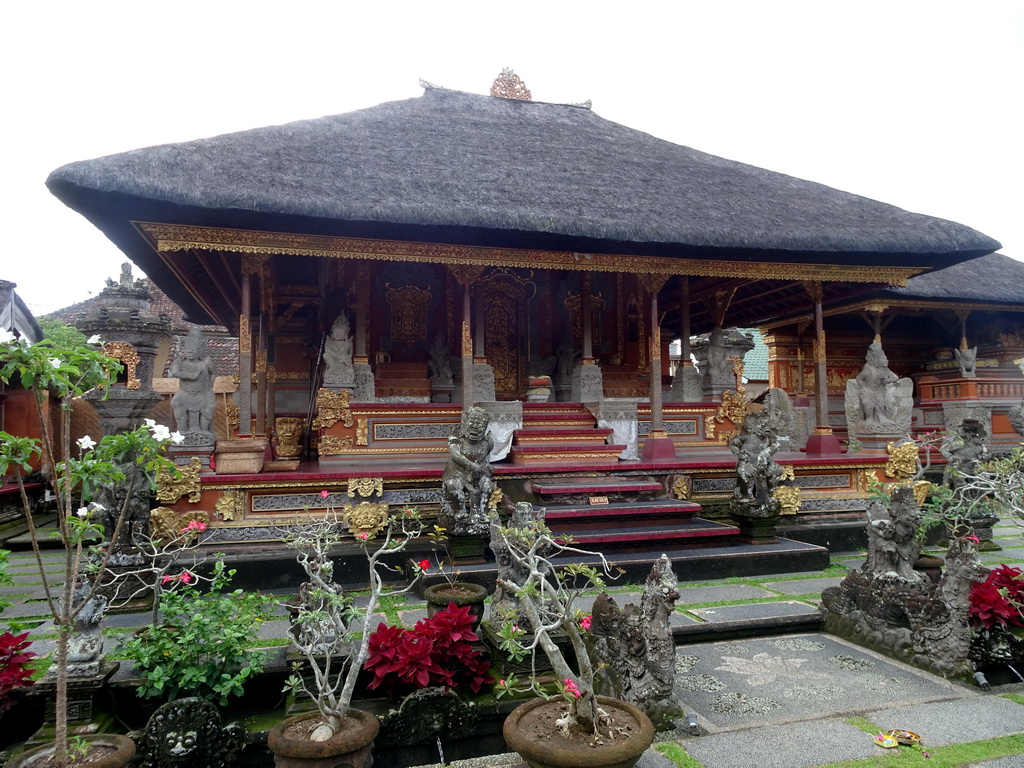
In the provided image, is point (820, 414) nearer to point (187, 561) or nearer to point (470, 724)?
point (470, 724)

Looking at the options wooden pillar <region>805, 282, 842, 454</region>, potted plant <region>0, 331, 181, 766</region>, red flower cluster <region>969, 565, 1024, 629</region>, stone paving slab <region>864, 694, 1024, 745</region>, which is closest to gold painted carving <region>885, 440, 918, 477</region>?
wooden pillar <region>805, 282, 842, 454</region>

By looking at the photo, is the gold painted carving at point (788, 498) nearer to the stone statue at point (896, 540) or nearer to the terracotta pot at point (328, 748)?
the stone statue at point (896, 540)

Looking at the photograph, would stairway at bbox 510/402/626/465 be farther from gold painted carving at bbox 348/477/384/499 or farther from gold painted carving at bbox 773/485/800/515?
gold painted carving at bbox 773/485/800/515

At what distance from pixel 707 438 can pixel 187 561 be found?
329 inches

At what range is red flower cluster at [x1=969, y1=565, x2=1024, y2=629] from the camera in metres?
4.91

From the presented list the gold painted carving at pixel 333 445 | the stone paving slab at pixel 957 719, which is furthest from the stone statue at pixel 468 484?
the stone paving slab at pixel 957 719

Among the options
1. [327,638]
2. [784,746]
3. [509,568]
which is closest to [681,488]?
[509,568]

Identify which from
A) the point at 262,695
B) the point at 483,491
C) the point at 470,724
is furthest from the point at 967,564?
the point at 262,695

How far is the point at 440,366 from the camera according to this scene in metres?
12.5

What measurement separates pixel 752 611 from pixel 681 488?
364 centimetres

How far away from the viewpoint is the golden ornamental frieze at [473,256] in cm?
833

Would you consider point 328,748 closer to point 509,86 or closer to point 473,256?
point 473,256

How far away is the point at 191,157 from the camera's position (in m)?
8.28

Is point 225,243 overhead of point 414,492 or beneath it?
overhead
